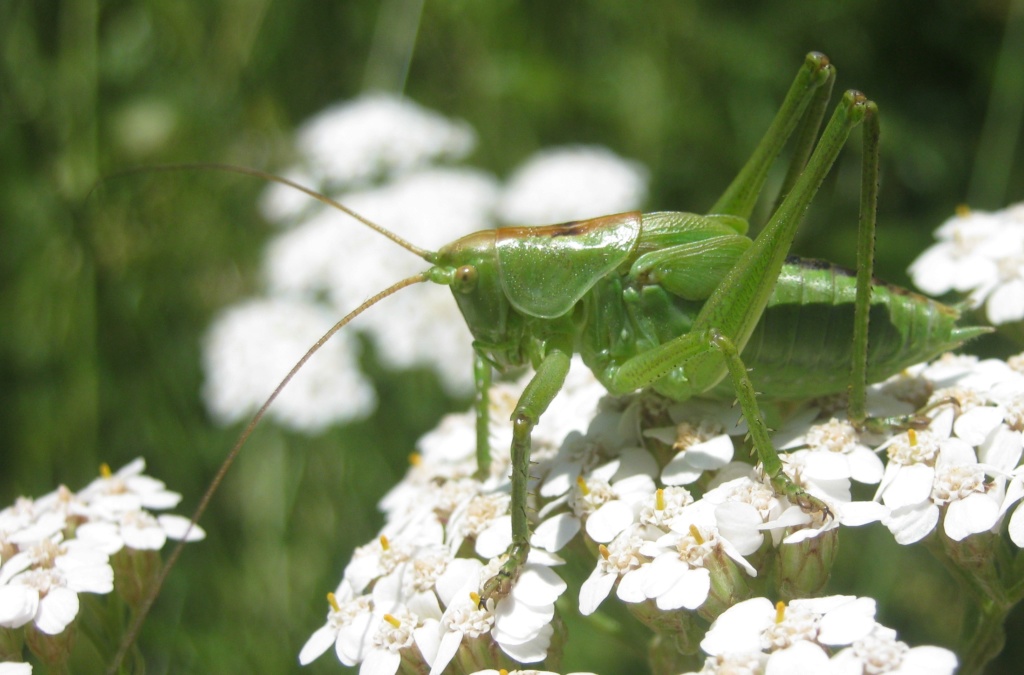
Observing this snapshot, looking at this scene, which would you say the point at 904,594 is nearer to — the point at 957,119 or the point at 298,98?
the point at 957,119

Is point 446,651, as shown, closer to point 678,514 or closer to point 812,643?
point 678,514

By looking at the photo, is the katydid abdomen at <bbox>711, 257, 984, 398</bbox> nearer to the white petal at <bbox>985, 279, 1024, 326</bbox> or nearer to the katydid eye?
the white petal at <bbox>985, 279, 1024, 326</bbox>

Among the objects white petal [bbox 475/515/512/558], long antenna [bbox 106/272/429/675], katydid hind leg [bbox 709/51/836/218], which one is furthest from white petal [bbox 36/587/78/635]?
katydid hind leg [bbox 709/51/836/218]

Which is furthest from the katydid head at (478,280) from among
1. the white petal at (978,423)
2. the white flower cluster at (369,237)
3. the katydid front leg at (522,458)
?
the white flower cluster at (369,237)

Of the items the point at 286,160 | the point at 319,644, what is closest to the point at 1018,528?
the point at 319,644

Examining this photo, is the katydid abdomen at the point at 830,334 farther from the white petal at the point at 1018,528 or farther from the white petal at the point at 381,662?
the white petal at the point at 381,662

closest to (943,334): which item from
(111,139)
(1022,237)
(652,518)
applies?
(1022,237)
